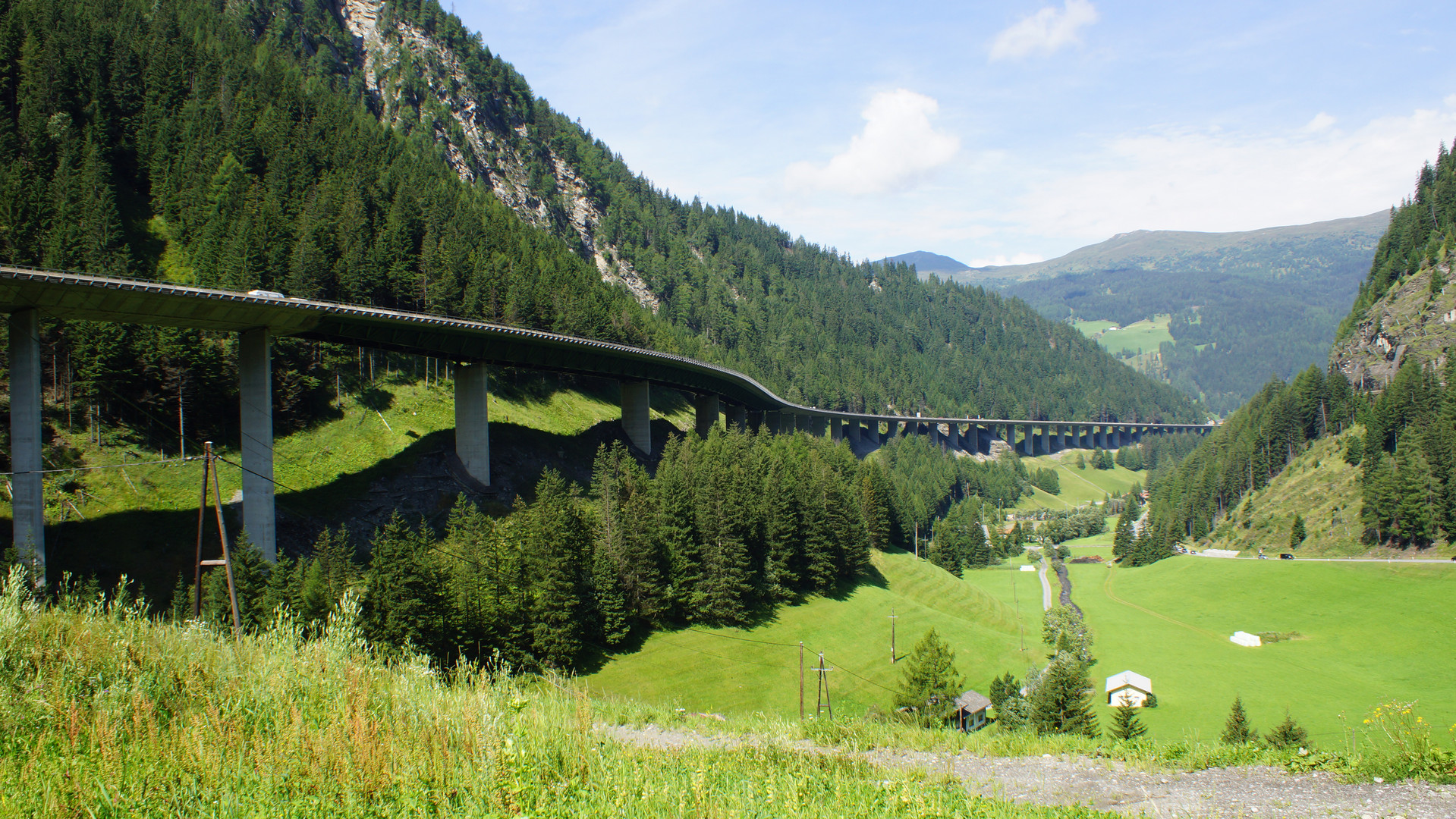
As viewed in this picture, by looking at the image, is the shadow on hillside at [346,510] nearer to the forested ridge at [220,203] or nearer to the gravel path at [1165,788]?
the forested ridge at [220,203]

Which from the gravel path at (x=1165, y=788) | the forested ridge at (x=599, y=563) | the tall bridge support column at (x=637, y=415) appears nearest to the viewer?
the gravel path at (x=1165, y=788)

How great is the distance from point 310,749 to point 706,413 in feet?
320

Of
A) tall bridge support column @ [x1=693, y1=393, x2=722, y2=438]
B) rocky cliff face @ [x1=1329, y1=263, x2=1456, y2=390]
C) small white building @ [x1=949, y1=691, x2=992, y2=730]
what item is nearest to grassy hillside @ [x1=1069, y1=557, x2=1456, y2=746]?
small white building @ [x1=949, y1=691, x2=992, y2=730]

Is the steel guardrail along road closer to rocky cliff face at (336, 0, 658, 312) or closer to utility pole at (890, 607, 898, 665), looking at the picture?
utility pole at (890, 607, 898, 665)

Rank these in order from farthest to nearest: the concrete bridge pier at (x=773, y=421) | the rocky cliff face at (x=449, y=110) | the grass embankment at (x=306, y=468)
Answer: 1. the rocky cliff face at (x=449, y=110)
2. the concrete bridge pier at (x=773, y=421)
3. the grass embankment at (x=306, y=468)

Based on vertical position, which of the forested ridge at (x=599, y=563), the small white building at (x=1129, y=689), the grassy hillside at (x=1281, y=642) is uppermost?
the forested ridge at (x=599, y=563)

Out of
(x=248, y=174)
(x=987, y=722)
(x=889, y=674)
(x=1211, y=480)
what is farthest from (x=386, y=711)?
(x=1211, y=480)

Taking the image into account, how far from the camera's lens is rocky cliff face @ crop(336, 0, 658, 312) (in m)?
159

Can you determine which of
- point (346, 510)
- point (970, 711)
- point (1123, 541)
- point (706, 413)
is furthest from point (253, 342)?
point (1123, 541)

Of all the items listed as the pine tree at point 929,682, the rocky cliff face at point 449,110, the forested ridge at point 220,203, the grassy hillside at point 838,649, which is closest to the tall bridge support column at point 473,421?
the forested ridge at point 220,203

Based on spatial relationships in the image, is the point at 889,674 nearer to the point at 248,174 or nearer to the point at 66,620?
the point at 66,620

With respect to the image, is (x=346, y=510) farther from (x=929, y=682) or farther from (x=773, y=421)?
(x=773, y=421)

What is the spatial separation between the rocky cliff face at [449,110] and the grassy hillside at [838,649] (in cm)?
11978

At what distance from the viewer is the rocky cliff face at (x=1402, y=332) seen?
144 metres
